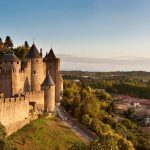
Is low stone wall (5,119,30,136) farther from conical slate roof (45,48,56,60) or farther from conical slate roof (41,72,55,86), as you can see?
conical slate roof (45,48,56,60)

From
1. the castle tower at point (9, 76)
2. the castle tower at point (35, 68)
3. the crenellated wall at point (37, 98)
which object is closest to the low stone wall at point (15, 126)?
the crenellated wall at point (37, 98)

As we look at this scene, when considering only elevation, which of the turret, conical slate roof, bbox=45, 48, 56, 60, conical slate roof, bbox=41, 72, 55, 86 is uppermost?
conical slate roof, bbox=45, 48, 56, 60

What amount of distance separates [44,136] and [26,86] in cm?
726

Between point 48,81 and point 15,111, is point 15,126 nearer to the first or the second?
point 15,111

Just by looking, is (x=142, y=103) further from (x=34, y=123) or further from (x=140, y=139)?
(x=34, y=123)

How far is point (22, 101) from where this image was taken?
35594 mm

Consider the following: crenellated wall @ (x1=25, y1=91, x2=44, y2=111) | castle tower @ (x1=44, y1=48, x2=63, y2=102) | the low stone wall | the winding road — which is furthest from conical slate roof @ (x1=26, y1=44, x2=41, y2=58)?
the low stone wall

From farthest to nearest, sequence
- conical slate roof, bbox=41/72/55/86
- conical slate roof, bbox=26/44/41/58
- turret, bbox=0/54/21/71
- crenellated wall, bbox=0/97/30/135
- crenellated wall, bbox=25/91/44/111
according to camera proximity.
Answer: conical slate roof, bbox=26/44/41/58
conical slate roof, bbox=41/72/55/86
turret, bbox=0/54/21/71
crenellated wall, bbox=25/91/44/111
crenellated wall, bbox=0/97/30/135

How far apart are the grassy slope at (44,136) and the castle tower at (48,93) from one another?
4.23ft

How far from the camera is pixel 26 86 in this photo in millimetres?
41188

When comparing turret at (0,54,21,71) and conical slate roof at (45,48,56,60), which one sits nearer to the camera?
turret at (0,54,21,71)

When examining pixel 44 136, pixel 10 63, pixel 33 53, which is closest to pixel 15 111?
pixel 44 136

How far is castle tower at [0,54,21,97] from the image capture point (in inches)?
1494

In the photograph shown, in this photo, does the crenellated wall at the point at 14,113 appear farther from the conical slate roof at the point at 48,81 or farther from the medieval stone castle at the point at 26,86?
the conical slate roof at the point at 48,81
